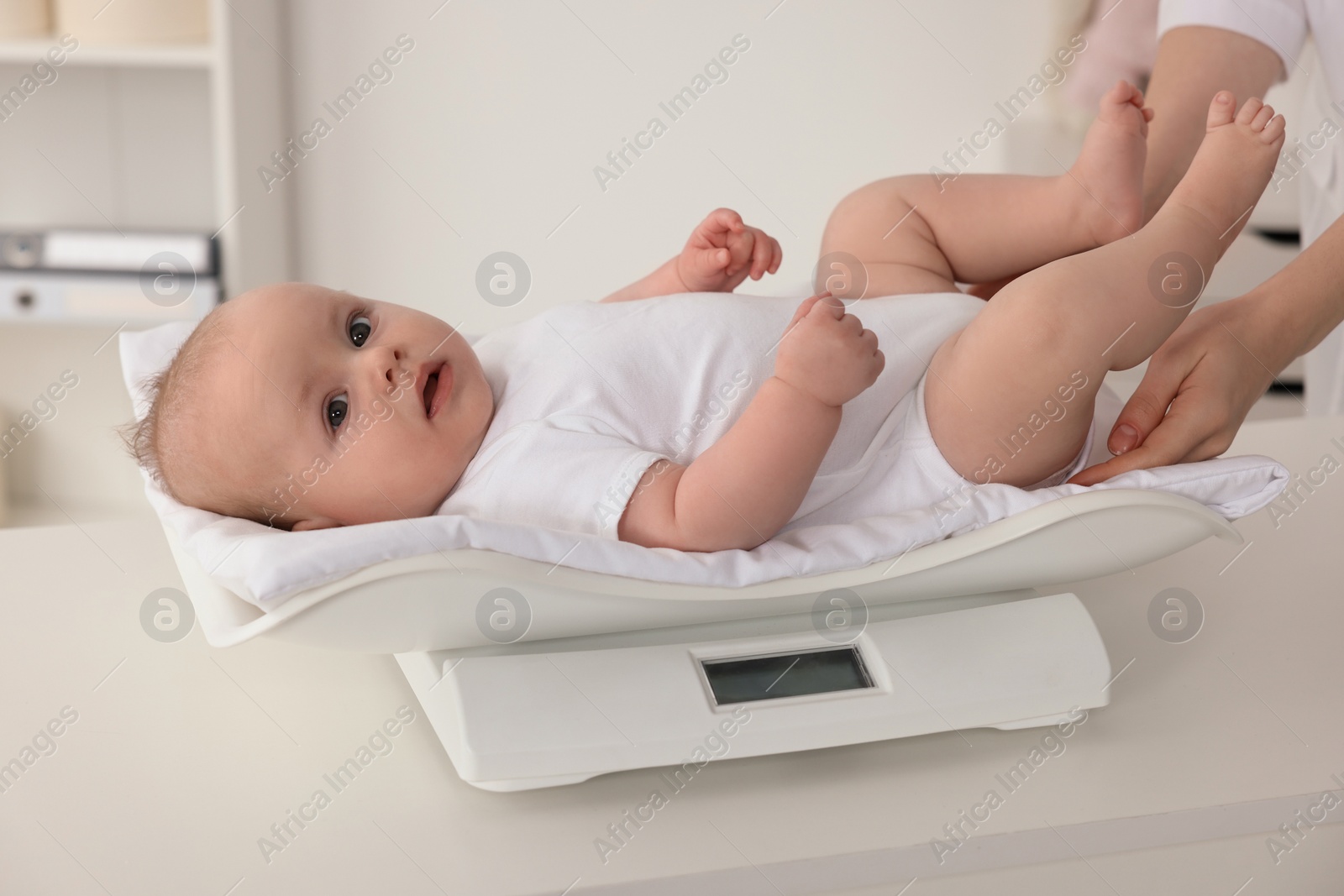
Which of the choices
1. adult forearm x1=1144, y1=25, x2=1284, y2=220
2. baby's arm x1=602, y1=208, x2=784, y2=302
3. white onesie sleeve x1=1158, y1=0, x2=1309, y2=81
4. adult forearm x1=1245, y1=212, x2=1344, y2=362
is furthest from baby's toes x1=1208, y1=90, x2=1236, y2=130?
white onesie sleeve x1=1158, y1=0, x2=1309, y2=81

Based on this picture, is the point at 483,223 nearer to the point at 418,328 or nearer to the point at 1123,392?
the point at 1123,392

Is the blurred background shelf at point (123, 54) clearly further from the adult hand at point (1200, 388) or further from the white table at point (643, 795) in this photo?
the adult hand at point (1200, 388)

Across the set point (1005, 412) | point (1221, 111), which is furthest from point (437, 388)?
point (1221, 111)

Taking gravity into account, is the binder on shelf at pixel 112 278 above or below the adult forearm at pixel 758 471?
below

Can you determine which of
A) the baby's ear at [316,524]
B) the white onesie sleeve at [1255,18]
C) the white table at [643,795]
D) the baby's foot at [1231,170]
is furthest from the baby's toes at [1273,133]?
the baby's ear at [316,524]

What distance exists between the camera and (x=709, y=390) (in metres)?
0.95

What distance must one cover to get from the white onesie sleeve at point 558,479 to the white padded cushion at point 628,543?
10 centimetres

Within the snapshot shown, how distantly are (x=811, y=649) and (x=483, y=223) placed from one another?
6.32ft

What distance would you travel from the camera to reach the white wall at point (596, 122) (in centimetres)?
242

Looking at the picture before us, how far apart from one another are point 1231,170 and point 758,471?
1.50 ft

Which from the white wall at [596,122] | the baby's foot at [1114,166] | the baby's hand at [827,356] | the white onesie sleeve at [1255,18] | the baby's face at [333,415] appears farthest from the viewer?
the white wall at [596,122]

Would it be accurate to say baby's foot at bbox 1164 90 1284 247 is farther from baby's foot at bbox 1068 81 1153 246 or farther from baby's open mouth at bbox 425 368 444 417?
baby's open mouth at bbox 425 368 444 417

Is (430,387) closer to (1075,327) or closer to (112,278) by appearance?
(1075,327)

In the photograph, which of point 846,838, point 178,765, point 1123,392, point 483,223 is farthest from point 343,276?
point 846,838
